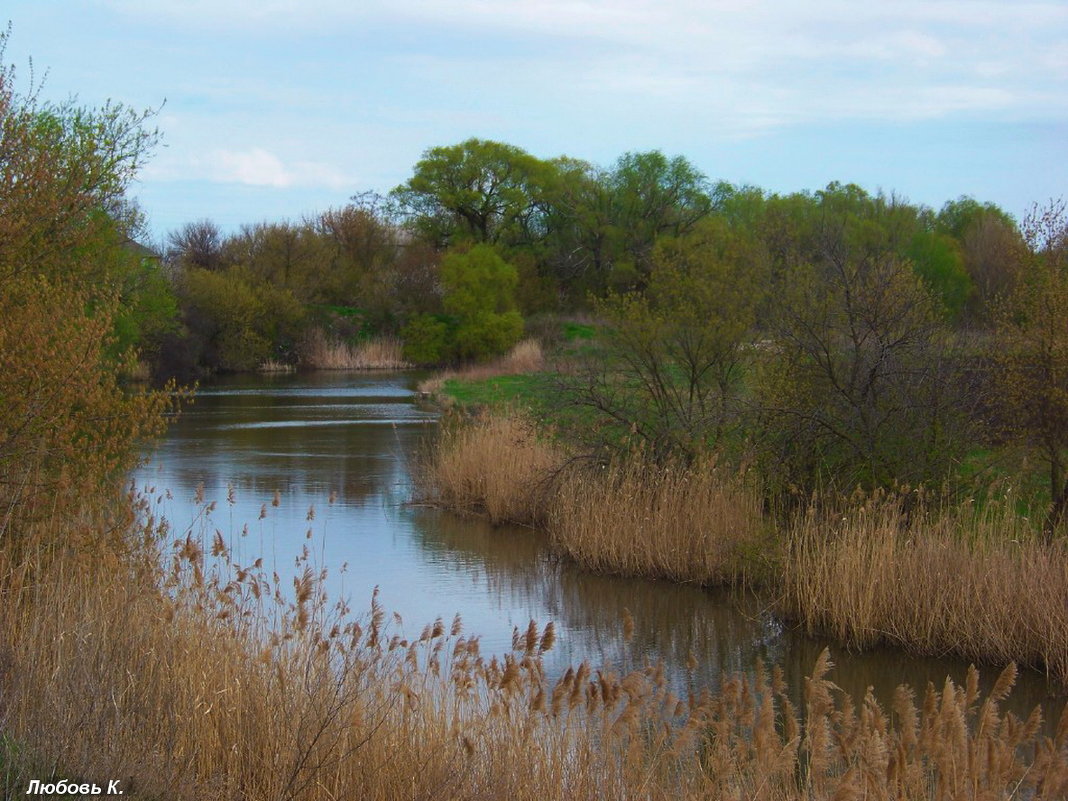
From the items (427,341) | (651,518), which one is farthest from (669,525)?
(427,341)

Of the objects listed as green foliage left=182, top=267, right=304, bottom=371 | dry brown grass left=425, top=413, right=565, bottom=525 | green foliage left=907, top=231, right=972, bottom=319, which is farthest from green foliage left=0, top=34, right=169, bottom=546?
green foliage left=907, top=231, right=972, bottom=319

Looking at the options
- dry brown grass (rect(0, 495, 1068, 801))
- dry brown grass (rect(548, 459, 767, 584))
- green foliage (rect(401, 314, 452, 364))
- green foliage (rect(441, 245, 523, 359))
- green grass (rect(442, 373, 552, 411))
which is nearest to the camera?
dry brown grass (rect(0, 495, 1068, 801))

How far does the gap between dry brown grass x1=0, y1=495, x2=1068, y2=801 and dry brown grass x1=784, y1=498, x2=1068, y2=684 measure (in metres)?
2.74

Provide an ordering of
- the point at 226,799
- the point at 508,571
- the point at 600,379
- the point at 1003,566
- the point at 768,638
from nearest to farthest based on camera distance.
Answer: the point at 226,799 → the point at 1003,566 → the point at 768,638 → the point at 508,571 → the point at 600,379

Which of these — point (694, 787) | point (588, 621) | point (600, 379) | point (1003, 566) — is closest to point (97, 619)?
point (694, 787)

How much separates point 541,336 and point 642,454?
3885 cm

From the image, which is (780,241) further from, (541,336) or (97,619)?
(541,336)

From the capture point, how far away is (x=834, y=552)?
1026cm

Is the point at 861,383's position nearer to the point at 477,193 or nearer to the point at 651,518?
the point at 651,518

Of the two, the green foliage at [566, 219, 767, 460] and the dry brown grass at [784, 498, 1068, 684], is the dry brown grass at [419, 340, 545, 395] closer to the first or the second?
the green foliage at [566, 219, 767, 460]

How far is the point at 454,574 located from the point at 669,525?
2437 millimetres

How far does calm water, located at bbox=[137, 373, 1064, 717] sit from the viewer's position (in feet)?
32.3

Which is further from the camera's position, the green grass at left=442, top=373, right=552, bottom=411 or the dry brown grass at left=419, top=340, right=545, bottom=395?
the dry brown grass at left=419, top=340, right=545, bottom=395

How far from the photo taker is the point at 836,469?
12.1m
